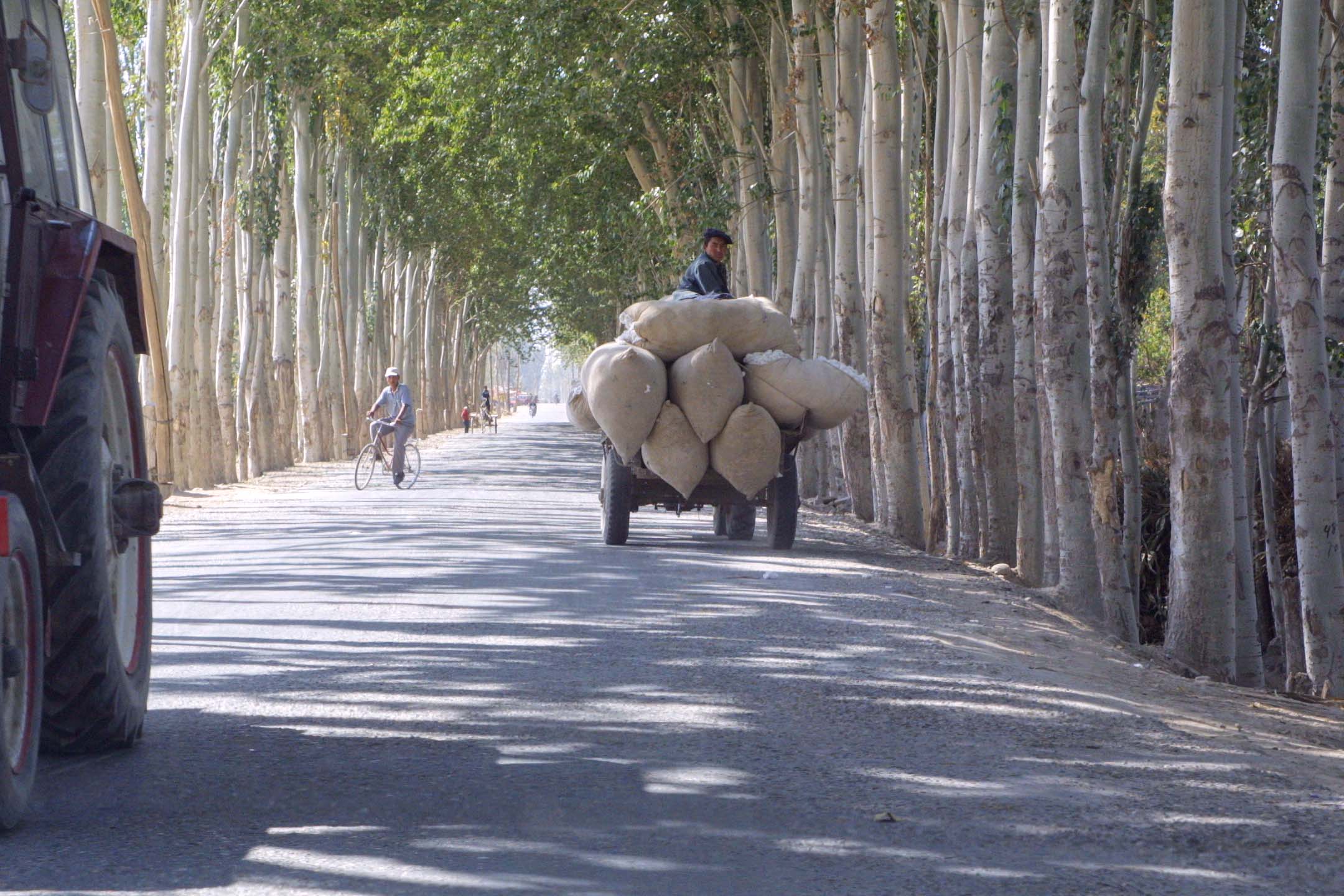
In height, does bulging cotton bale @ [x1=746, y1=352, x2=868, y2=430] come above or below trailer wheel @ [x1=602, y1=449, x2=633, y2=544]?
above

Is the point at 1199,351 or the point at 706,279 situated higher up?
the point at 706,279

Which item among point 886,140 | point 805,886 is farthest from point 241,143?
point 805,886

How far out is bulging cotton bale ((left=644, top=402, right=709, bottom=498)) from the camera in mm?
13219

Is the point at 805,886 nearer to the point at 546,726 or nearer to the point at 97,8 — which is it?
the point at 546,726

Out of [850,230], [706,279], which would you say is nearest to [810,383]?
[706,279]

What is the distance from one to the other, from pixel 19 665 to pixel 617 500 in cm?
993

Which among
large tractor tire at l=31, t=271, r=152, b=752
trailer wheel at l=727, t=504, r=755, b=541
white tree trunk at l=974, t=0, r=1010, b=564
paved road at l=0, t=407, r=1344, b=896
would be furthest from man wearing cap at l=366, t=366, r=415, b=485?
large tractor tire at l=31, t=271, r=152, b=752

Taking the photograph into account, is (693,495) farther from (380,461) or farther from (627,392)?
(380,461)

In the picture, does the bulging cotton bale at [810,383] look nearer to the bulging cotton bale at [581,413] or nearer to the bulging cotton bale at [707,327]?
the bulging cotton bale at [707,327]

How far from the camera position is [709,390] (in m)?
13.0

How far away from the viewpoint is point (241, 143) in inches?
1271

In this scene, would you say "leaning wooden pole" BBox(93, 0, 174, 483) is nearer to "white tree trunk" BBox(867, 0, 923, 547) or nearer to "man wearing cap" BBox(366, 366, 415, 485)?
"man wearing cap" BBox(366, 366, 415, 485)

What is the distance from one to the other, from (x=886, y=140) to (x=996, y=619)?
835 cm

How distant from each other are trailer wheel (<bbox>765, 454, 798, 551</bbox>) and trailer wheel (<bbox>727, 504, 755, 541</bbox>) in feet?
3.61
